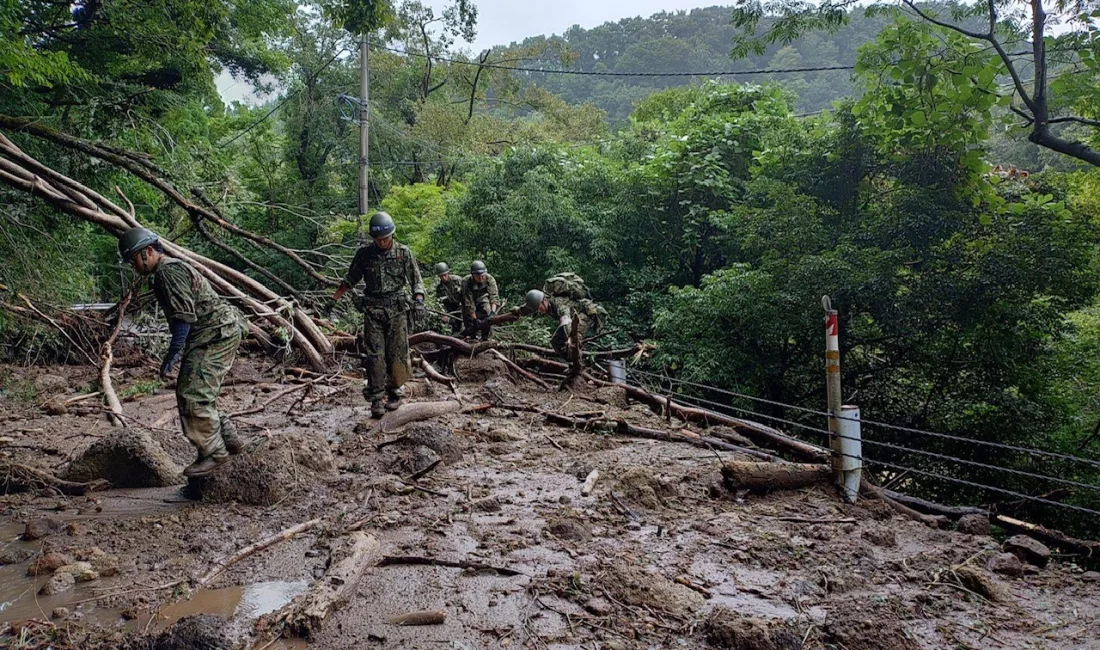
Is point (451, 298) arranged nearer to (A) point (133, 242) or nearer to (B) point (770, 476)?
(A) point (133, 242)

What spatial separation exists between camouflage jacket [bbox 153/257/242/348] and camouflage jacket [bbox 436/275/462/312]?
615cm

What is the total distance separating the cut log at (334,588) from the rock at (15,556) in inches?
69.3

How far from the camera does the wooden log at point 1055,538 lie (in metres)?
4.00

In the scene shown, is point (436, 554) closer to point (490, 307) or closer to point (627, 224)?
point (490, 307)

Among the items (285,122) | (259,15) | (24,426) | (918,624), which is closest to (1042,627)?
(918,624)

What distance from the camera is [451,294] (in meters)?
11.4

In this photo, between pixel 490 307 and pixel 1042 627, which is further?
pixel 490 307

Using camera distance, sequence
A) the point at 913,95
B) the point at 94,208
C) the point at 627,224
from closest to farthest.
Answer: the point at 94,208, the point at 913,95, the point at 627,224

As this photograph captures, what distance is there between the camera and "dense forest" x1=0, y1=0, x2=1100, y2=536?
8.55 metres

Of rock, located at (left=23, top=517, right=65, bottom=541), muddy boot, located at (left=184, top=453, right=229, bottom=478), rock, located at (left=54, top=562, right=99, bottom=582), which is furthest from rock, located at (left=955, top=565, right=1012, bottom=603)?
rock, located at (left=23, top=517, right=65, bottom=541)

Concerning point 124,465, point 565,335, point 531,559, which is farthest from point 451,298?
point 531,559

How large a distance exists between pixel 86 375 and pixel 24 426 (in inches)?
164

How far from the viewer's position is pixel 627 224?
15.2m

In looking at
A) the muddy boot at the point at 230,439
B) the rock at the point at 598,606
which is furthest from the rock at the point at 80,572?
the rock at the point at 598,606
